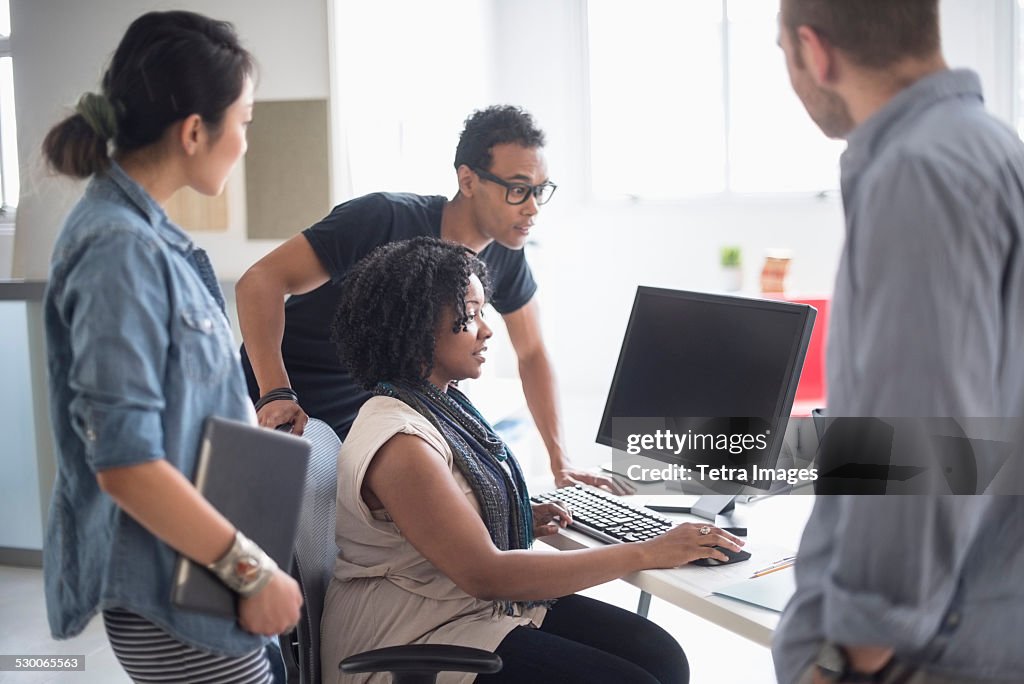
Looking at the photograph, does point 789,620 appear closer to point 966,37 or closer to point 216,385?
point 216,385

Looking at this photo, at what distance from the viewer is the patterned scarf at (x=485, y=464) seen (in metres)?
1.69

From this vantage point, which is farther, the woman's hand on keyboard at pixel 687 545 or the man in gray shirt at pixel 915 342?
the woman's hand on keyboard at pixel 687 545

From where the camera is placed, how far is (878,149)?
1.00m

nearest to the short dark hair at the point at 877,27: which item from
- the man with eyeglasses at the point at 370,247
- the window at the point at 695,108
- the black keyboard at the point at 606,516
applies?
the black keyboard at the point at 606,516

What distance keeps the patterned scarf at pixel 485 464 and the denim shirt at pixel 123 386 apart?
1.56 ft

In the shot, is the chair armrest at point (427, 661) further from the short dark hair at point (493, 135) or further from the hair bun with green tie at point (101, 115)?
the short dark hair at point (493, 135)

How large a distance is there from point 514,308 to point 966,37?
4073 mm

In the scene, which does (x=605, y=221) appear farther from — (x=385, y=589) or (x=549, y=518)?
(x=385, y=589)

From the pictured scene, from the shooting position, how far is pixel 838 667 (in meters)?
0.96

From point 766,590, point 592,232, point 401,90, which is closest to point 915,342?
point 766,590

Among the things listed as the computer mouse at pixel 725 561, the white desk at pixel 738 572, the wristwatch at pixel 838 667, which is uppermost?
the wristwatch at pixel 838 667

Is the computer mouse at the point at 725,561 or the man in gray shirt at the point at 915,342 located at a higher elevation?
the man in gray shirt at the point at 915,342

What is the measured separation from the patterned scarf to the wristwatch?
789 mm

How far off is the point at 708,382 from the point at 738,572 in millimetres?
486
